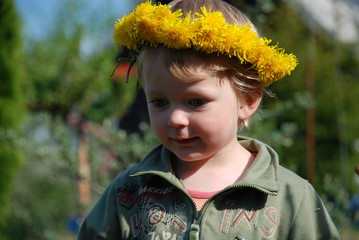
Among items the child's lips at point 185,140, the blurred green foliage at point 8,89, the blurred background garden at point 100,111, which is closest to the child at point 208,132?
the child's lips at point 185,140

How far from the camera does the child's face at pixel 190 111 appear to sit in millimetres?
2043

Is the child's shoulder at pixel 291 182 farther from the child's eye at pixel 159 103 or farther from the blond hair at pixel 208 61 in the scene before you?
the child's eye at pixel 159 103

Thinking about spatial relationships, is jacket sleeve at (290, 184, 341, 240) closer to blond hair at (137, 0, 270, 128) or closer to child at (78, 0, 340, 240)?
child at (78, 0, 340, 240)

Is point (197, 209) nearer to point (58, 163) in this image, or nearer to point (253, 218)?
point (253, 218)

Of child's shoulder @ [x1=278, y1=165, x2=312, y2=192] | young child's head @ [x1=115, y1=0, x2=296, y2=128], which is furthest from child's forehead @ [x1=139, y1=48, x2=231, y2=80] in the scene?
child's shoulder @ [x1=278, y1=165, x2=312, y2=192]

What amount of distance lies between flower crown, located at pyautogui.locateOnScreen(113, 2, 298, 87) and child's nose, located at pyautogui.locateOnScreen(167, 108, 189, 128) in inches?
7.7

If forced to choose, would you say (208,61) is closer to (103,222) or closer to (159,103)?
(159,103)

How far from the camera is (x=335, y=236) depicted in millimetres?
2086

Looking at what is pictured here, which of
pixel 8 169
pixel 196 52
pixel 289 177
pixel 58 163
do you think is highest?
pixel 196 52

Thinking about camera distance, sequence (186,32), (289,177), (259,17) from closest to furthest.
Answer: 1. (186,32)
2. (289,177)
3. (259,17)

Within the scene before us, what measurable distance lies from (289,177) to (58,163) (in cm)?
239

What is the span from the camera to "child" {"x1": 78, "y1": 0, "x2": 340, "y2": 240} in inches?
80.4

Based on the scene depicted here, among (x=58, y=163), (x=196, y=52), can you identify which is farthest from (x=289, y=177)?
(x=58, y=163)

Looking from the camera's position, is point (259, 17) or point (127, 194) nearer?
point (127, 194)
